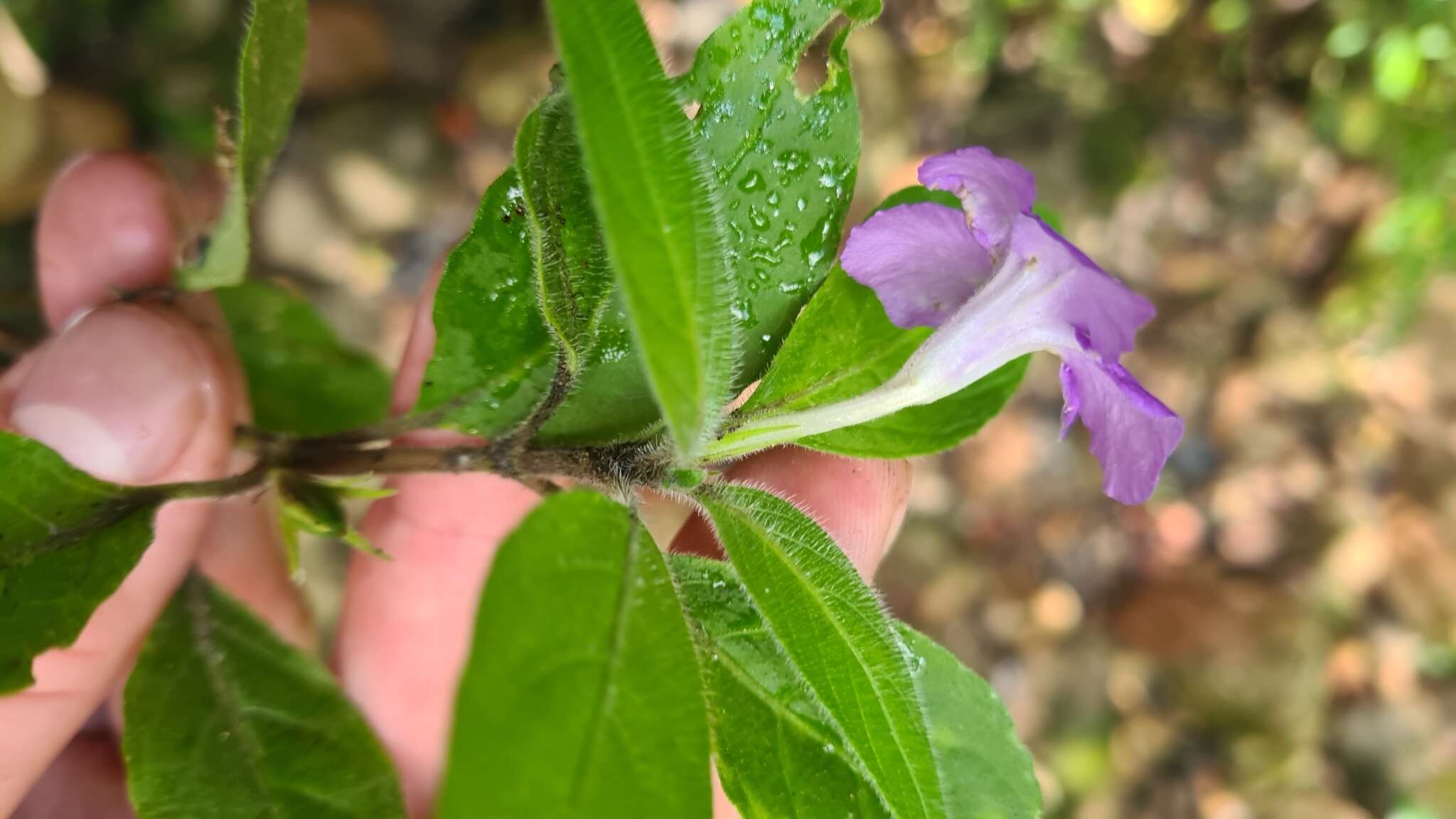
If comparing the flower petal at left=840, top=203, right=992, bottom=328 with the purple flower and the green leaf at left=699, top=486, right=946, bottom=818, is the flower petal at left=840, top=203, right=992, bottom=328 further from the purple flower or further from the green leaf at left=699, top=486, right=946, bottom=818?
the green leaf at left=699, top=486, right=946, bottom=818

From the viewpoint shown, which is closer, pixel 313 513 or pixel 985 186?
pixel 985 186

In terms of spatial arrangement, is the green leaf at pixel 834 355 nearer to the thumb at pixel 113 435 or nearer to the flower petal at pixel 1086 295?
the flower petal at pixel 1086 295

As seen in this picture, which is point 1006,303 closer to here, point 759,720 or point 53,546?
point 759,720

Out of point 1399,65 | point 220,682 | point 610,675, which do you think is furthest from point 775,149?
point 1399,65

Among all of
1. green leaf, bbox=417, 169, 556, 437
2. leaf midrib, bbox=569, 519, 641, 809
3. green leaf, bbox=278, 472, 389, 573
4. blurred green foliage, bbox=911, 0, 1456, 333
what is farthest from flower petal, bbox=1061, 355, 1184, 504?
blurred green foliage, bbox=911, 0, 1456, 333

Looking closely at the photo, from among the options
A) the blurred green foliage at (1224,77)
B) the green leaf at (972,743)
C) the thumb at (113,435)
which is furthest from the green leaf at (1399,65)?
the thumb at (113,435)

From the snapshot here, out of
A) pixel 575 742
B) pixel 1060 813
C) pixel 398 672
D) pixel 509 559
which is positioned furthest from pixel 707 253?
pixel 1060 813

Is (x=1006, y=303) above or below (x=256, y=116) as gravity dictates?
below
